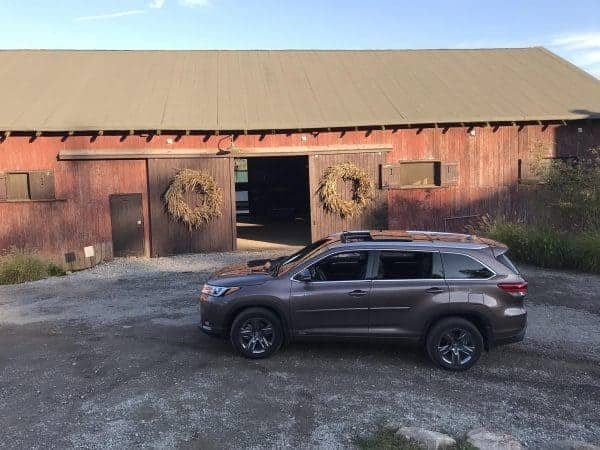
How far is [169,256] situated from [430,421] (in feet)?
37.7

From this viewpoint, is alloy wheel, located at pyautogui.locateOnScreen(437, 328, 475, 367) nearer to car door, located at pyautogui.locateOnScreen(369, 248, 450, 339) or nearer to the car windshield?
car door, located at pyautogui.locateOnScreen(369, 248, 450, 339)

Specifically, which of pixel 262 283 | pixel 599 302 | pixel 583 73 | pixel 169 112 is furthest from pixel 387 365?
pixel 583 73

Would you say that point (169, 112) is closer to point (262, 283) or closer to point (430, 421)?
point (262, 283)

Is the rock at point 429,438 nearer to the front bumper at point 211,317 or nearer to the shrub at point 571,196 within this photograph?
the front bumper at point 211,317

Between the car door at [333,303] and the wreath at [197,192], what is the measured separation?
9281mm

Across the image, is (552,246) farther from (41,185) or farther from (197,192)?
(41,185)

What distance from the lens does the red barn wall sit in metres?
14.8

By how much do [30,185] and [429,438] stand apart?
1378cm

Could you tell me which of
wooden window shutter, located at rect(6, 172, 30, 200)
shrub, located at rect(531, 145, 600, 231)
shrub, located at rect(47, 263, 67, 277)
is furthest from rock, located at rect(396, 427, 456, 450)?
wooden window shutter, located at rect(6, 172, 30, 200)

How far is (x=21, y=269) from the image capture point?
12492 millimetres

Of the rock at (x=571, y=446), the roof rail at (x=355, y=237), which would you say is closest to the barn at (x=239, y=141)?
the roof rail at (x=355, y=237)

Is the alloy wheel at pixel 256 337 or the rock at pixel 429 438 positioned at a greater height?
the alloy wheel at pixel 256 337

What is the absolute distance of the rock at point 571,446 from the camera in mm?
4281

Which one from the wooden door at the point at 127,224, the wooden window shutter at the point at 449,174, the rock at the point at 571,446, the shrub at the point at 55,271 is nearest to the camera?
the rock at the point at 571,446
